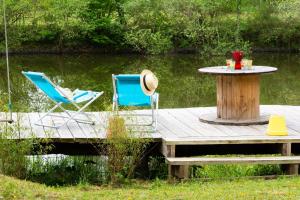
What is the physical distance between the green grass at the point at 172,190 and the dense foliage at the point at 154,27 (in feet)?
86.7

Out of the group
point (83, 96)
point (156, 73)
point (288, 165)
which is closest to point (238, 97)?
point (288, 165)

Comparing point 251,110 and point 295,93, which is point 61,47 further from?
point 251,110

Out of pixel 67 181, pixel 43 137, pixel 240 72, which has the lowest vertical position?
pixel 67 181

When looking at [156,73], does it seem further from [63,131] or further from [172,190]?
[172,190]

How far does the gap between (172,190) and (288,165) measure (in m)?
1.68

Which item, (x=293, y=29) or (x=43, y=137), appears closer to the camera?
(x=43, y=137)

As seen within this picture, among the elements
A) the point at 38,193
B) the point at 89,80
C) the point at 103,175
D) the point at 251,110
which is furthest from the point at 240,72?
the point at 89,80

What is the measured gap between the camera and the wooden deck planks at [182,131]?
7.87 metres

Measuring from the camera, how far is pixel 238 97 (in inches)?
352

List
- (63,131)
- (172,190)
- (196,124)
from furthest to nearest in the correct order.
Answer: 1. (196,124)
2. (63,131)
3. (172,190)

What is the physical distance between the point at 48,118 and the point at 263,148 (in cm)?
303

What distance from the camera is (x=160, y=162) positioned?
8.70m

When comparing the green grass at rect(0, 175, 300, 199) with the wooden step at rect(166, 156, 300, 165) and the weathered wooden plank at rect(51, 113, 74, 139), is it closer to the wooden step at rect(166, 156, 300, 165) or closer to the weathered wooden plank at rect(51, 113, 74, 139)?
the wooden step at rect(166, 156, 300, 165)

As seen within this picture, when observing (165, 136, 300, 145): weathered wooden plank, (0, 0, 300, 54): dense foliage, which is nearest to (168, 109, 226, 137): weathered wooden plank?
(165, 136, 300, 145): weathered wooden plank
